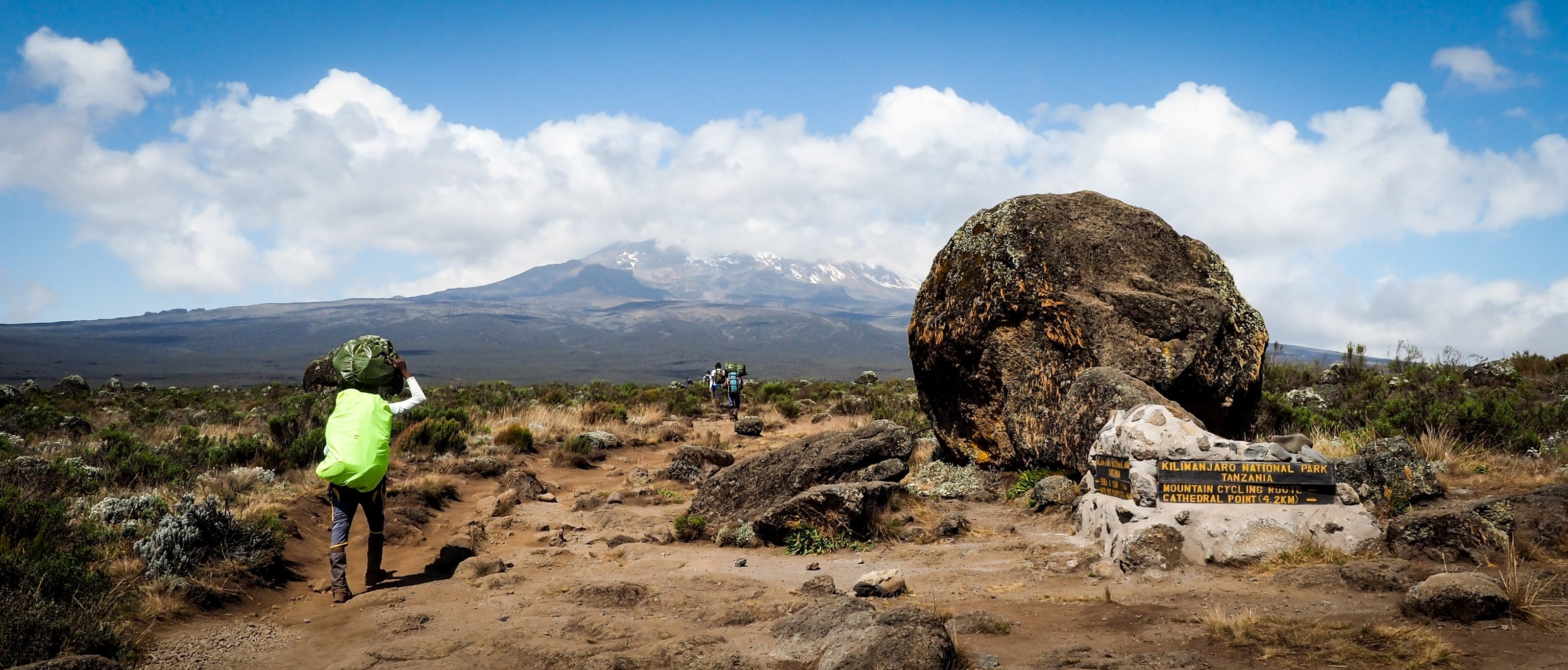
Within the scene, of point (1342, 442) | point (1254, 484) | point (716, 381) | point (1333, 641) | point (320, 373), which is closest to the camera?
point (1333, 641)

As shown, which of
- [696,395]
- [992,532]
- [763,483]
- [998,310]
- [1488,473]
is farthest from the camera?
[696,395]

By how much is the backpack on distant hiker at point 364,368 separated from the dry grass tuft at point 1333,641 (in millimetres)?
6143

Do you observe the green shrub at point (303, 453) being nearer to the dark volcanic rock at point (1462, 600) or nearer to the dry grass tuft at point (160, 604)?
the dry grass tuft at point (160, 604)

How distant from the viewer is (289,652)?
5473 mm

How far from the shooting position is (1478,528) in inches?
248

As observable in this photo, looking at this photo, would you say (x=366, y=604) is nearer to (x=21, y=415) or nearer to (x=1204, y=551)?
(x=1204, y=551)

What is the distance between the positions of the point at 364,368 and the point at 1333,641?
22.3 ft

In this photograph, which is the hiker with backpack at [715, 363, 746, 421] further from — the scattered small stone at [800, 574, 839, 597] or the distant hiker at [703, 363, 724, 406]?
the scattered small stone at [800, 574, 839, 597]

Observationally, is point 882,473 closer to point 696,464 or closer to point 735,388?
point 696,464

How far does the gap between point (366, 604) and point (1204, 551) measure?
644cm

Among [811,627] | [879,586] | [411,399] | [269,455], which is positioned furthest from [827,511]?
[269,455]

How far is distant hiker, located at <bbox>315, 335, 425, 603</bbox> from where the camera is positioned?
260 inches

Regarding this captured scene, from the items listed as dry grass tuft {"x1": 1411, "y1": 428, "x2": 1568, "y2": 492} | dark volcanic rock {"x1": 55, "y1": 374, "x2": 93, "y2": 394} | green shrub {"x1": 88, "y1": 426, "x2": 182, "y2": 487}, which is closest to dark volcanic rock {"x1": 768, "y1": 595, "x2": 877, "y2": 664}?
dry grass tuft {"x1": 1411, "y1": 428, "x2": 1568, "y2": 492}

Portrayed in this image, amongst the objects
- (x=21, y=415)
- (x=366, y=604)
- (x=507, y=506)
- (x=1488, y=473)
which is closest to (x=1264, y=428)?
(x=1488, y=473)
